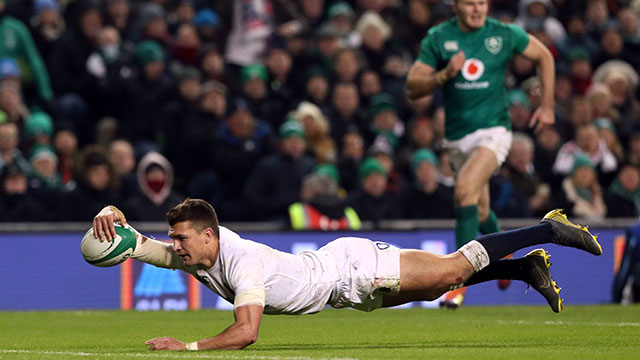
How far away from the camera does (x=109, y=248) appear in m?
8.21

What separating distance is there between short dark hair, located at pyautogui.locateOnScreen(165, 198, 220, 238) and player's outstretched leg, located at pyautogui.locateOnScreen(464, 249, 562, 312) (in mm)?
2086

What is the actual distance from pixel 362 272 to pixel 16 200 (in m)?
7.05

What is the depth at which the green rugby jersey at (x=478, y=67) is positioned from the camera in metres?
11.7

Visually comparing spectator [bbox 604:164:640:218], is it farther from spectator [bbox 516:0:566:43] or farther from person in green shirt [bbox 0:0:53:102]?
person in green shirt [bbox 0:0:53:102]

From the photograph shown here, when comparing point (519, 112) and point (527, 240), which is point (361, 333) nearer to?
point (527, 240)

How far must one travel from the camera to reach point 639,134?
60.1 ft

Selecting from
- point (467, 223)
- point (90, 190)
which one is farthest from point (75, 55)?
point (467, 223)

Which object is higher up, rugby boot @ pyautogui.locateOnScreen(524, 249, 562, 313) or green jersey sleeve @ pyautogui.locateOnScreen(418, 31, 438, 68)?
green jersey sleeve @ pyautogui.locateOnScreen(418, 31, 438, 68)

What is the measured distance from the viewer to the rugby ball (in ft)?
26.8

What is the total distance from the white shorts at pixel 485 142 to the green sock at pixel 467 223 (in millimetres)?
676

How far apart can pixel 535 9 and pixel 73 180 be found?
8361 mm

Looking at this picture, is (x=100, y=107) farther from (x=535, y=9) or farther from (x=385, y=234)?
(x=535, y=9)

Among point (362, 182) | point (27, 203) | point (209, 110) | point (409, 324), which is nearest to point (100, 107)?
point (209, 110)

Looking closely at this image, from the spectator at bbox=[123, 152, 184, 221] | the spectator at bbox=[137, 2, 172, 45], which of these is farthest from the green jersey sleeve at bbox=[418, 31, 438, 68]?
the spectator at bbox=[137, 2, 172, 45]
